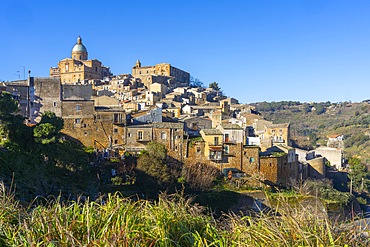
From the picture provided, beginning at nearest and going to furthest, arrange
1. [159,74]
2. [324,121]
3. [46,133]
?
[46,133]
[159,74]
[324,121]

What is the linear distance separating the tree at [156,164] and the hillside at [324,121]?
30.1 meters

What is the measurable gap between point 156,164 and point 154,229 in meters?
20.6

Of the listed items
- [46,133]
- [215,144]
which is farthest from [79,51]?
[46,133]

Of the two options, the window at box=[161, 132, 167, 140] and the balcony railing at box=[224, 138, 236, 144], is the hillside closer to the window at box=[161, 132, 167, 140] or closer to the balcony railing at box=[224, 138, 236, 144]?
the balcony railing at box=[224, 138, 236, 144]

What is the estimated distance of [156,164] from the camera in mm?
25922

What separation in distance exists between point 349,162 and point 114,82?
37.7 meters

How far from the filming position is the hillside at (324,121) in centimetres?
6450

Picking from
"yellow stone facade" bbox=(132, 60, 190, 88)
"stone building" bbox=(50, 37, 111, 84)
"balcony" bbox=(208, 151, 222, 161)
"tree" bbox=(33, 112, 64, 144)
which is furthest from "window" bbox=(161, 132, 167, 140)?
"stone building" bbox=(50, 37, 111, 84)

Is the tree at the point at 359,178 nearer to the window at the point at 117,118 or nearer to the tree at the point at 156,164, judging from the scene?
the tree at the point at 156,164

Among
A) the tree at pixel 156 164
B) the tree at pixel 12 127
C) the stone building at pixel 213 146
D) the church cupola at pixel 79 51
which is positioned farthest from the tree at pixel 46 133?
the church cupola at pixel 79 51

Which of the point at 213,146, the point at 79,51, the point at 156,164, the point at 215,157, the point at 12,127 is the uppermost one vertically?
the point at 79,51

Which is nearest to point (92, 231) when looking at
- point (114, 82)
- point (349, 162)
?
point (349, 162)

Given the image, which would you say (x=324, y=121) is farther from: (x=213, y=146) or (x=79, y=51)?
(x=213, y=146)

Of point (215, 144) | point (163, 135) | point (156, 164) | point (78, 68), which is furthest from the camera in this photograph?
point (78, 68)
